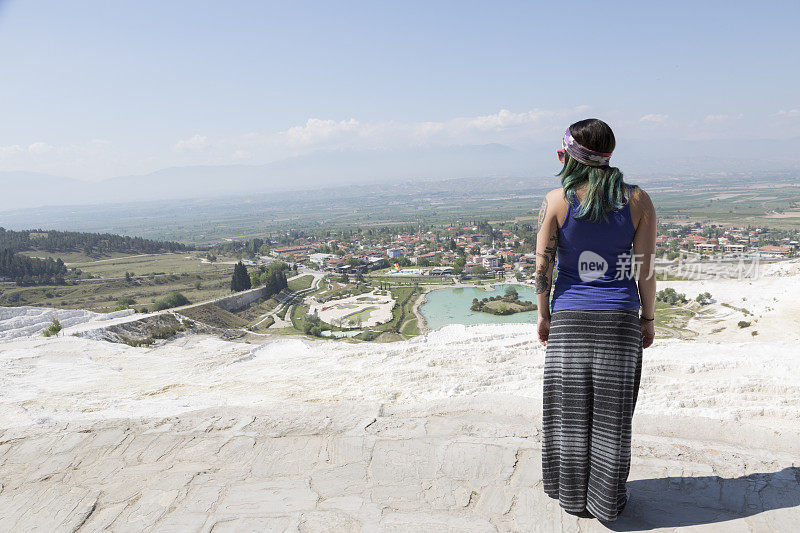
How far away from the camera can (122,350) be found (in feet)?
36.0

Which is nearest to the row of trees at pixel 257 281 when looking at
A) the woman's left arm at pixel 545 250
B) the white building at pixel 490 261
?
the white building at pixel 490 261

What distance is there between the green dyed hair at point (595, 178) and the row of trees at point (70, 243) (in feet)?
313

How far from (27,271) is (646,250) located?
68.3 m

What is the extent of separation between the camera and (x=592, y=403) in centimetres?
264

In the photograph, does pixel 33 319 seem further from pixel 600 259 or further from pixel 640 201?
pixel 640 201

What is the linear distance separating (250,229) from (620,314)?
545 ft

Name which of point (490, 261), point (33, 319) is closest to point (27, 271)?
point (33, 319)

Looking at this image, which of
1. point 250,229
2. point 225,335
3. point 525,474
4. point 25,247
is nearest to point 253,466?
point 525,474

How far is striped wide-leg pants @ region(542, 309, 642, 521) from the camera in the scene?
2555 millimetres

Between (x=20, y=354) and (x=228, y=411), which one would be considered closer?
(x=228, y=411)

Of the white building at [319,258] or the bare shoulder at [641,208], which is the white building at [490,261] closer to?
the white building at [319,258]

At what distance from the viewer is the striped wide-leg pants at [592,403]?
2.55 m

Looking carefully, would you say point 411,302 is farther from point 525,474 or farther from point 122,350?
point 525,474

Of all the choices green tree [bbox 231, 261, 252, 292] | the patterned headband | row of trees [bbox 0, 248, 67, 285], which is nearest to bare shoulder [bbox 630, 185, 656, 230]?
the patterned headband
